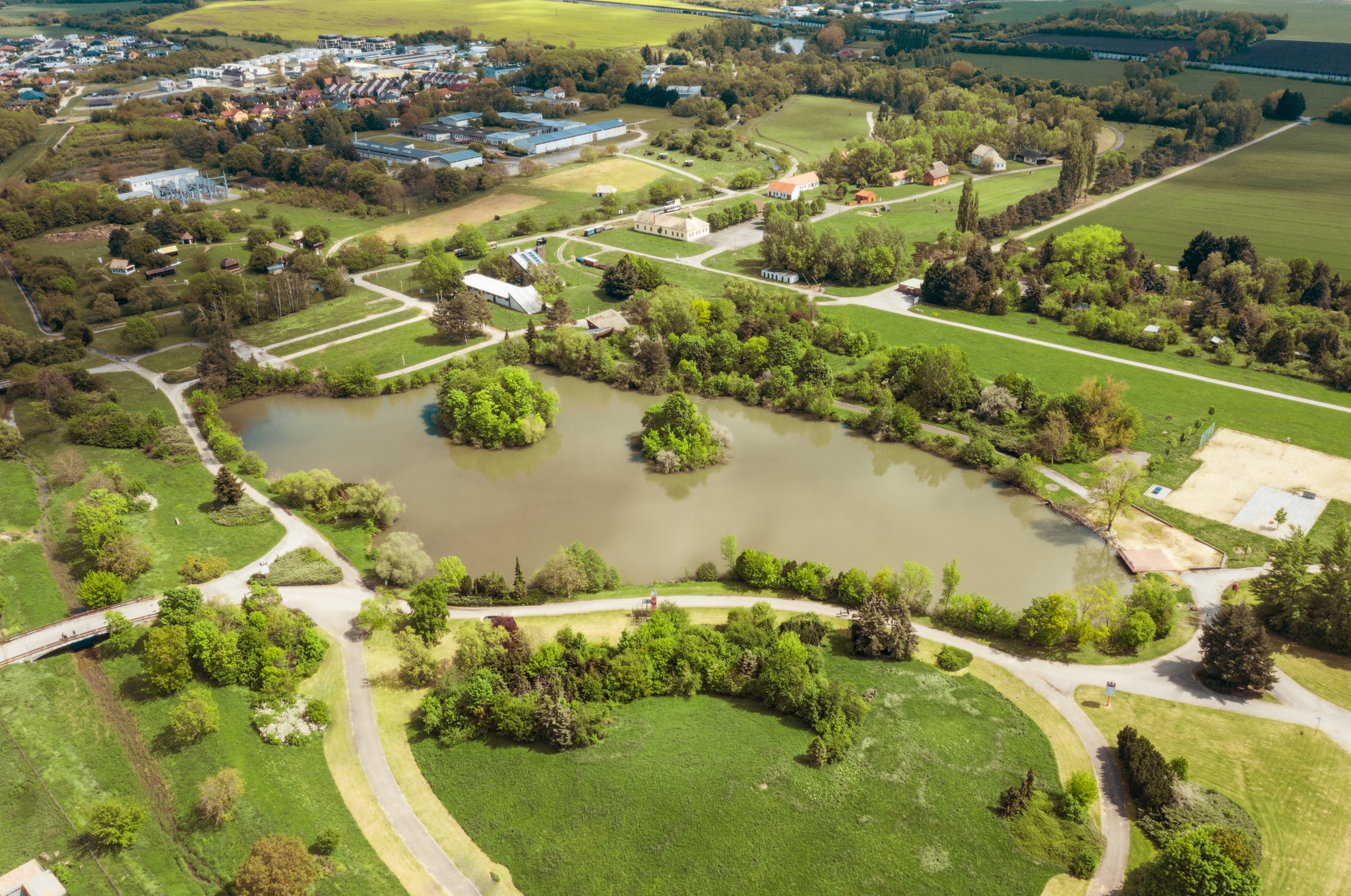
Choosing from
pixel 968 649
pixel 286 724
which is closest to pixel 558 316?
pixel 286 724

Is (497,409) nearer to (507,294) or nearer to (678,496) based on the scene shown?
(678,496)

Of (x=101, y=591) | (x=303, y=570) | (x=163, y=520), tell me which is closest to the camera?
(x=101, y=591)

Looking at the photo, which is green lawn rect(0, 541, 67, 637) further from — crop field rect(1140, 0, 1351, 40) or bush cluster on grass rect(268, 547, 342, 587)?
crop field rect(1140, 0, 1351, 40)

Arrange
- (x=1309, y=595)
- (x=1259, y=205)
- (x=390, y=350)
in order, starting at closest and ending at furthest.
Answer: (x=1309, y=595) → (x=390, y=350) → (x=1259, y=205)

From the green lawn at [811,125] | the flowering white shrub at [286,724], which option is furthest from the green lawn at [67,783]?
the green lawn at [811,125]

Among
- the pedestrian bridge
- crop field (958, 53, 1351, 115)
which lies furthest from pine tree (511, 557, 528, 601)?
crop field (958, 53, 1351, 115)
